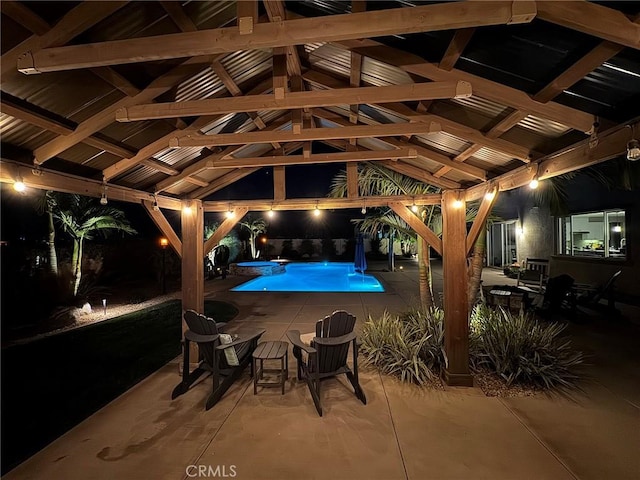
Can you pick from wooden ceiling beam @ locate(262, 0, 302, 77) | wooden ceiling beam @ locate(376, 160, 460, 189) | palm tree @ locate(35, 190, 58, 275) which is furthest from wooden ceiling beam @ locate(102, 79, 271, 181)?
palm tree @ locate(35, 190, 58, 275)

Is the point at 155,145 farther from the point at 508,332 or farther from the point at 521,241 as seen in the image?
the point at 521,241

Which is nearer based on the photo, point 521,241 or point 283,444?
point 283,444

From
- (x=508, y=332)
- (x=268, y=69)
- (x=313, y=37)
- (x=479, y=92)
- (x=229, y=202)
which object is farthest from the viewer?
(x=229, y=202)

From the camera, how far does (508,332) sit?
407 centimetres

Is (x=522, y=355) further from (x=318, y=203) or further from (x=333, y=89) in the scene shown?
(x=333, y=89)

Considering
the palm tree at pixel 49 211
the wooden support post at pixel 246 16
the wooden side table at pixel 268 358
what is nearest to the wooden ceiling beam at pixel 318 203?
the wooden side table at pixel 268 358

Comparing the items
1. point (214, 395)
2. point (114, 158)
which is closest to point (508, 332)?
point (214, 395)

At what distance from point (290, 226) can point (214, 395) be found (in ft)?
76.3

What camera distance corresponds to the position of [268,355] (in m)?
3.59

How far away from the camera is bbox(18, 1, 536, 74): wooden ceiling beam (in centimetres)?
154

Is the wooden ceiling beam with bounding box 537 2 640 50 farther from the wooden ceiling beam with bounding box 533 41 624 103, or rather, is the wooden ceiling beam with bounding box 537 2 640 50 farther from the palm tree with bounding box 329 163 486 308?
the palm tree with bounding box 329 163 486 308

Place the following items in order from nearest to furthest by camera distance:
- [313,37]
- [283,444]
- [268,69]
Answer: [313,37], [283,444], [268,69]
